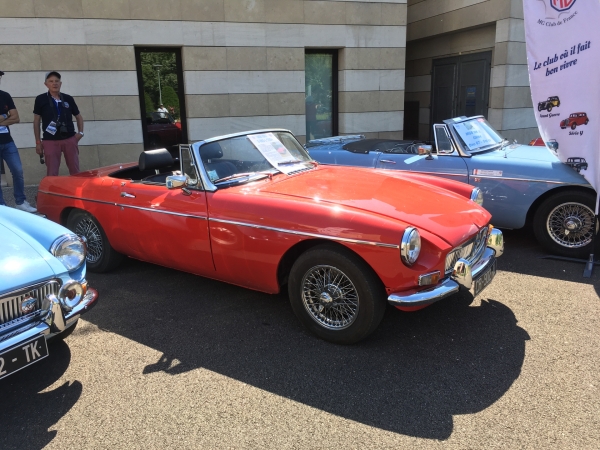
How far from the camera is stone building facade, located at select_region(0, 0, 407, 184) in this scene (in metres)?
9.31

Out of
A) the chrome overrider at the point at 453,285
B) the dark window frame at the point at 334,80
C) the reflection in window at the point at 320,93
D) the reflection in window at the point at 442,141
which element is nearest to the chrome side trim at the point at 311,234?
the chrome overrider at the point at 453,285

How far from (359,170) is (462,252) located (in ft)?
5.16

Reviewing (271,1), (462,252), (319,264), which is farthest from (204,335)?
(271,1)

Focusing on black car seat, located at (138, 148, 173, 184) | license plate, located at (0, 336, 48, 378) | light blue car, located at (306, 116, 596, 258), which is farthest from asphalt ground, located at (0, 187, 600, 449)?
black car seat, located at (138, 148, 173, 184)

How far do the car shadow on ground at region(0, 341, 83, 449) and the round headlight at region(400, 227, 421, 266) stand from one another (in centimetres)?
222

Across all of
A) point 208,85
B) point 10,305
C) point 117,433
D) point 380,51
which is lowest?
point 117,433

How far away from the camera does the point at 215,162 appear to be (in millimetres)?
4242

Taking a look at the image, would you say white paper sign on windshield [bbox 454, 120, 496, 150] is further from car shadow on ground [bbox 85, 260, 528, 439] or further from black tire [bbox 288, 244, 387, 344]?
black tire [bbox 288, 244, 387, 344]

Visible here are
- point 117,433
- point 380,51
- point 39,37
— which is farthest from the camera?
point 380,51

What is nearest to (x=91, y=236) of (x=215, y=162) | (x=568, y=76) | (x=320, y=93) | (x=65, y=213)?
(x=65, y=213)

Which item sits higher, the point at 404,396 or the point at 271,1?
the point at 271,1

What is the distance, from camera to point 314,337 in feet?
12.1

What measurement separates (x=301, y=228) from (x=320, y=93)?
893 centimetres

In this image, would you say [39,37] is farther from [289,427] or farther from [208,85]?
[289,427]
